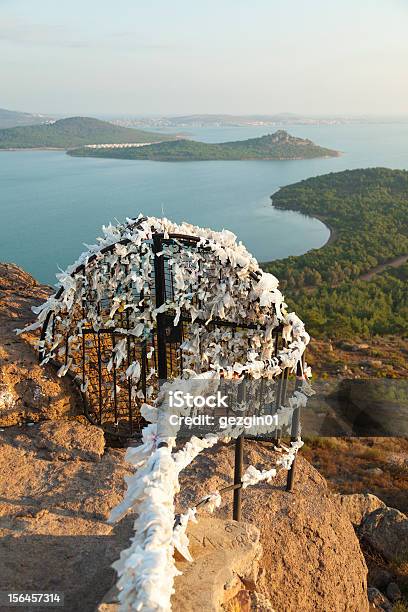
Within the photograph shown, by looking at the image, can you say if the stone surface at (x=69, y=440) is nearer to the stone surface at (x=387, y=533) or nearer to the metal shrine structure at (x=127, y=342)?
the metal shrine structure at (x=127, y=342)

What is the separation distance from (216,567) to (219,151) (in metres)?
103

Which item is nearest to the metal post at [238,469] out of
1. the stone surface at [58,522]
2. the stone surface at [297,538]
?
the stone surface at [297,538]

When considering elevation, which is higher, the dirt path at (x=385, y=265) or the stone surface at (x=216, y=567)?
the stone surface at (x=216, y=567)

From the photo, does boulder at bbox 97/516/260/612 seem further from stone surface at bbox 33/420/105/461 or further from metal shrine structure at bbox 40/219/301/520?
stone surface at bbox 33/420/105/461

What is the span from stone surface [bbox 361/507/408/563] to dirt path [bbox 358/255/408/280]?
1035 inches

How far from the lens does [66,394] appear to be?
4.72 metres

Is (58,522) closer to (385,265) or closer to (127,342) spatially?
(127,342)

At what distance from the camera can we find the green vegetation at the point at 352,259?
2030cm

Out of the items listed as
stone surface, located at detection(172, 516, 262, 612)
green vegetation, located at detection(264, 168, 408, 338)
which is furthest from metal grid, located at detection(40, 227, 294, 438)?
green vegetation, located at detection(264, 168, 408, 338)

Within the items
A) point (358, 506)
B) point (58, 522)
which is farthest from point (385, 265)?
point (58, 522)

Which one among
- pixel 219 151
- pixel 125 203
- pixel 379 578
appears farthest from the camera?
pixel 219 151

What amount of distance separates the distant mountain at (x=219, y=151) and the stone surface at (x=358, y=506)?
90920mm

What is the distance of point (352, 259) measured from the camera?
3278 cm

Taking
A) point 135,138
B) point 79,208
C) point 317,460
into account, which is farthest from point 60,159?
point 317,460
